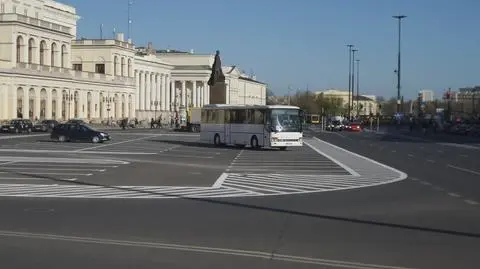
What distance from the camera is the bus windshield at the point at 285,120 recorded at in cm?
4591

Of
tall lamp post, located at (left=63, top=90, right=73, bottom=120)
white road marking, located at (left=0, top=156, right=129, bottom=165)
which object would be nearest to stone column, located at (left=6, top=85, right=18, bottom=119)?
tall lamp post, located at (left=63, top=90, right=73, bottom=120)

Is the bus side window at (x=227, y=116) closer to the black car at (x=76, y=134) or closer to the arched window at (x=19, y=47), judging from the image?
the black car at (x=76, y=134)

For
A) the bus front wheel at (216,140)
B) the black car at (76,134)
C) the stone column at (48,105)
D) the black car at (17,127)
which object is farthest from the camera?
the stone column at (48,105)

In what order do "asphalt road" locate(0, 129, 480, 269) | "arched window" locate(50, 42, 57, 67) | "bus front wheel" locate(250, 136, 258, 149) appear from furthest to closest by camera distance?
"arched window" locate(50, 42, 57, 67)
"bus front wheel" locate(250, 136, 258, 149)
"asphalt road" locate(0, 129, 480, 269)

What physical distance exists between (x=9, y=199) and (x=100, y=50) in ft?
361

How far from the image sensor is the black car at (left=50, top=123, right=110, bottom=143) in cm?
5603

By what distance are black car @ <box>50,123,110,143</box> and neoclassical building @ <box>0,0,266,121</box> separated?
122 feet

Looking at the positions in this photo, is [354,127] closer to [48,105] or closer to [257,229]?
[48,105]

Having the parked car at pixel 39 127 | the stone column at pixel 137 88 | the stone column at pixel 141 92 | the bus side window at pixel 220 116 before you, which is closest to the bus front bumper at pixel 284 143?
the bus side window at pixel 220 116

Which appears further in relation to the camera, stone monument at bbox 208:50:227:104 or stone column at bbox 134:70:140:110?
stone column at bbox 134:70:140:110

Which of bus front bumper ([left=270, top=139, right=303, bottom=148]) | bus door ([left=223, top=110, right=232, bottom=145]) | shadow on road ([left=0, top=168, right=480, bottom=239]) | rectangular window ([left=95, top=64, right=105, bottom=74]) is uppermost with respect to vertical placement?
rectangular window ([left=95, top=64, right=105, bottom=74])

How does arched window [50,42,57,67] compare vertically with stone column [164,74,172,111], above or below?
above

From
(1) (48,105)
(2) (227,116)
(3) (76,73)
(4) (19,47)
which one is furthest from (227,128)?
(3) (76,73)

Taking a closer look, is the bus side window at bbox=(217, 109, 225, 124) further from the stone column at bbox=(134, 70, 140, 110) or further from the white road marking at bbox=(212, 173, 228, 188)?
the stone column at bbox=(134, 70, 140, 110)
